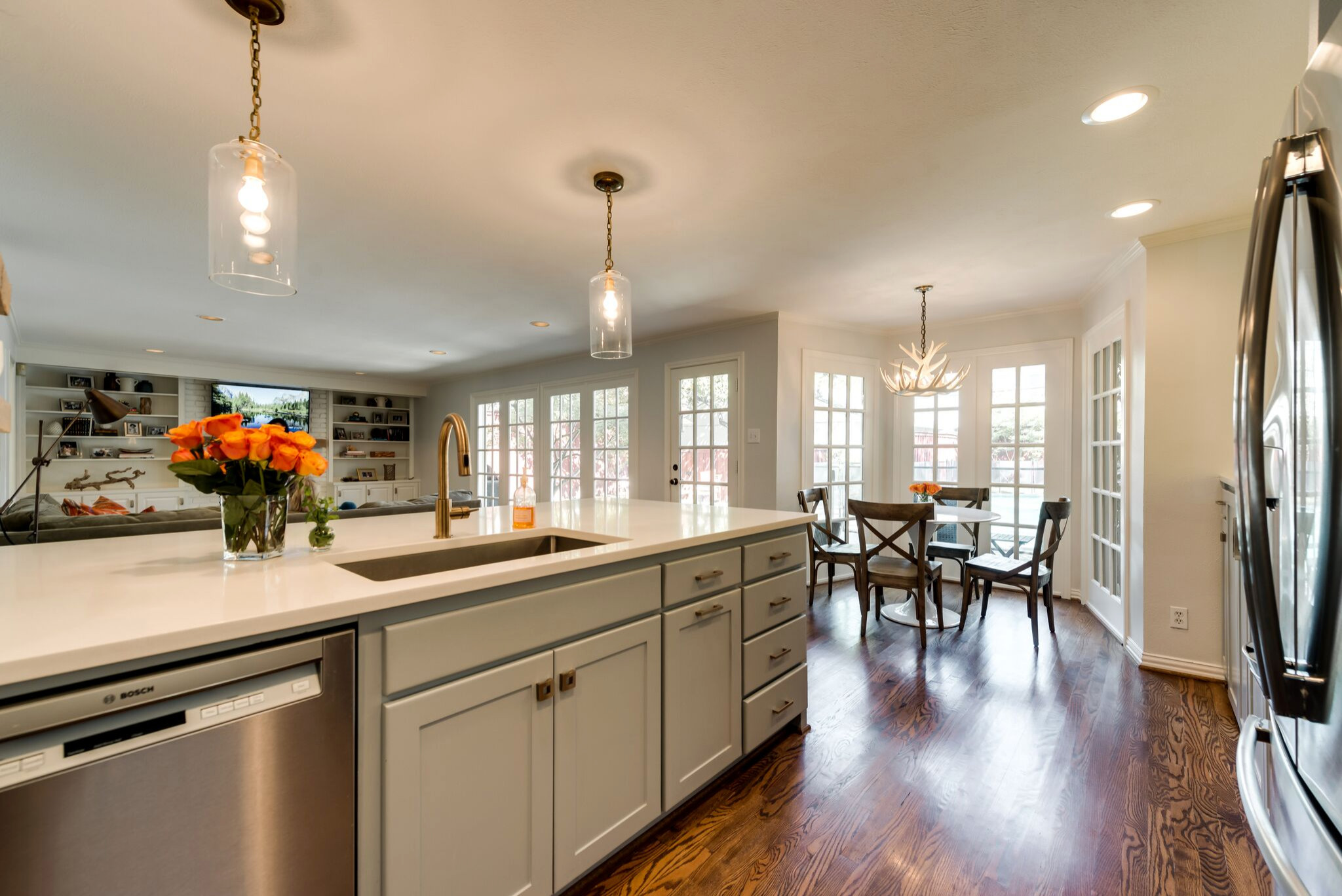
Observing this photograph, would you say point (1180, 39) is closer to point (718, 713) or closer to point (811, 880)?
point (718, 713)

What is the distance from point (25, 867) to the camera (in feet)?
2.32

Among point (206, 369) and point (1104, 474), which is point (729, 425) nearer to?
point (1104, 474)

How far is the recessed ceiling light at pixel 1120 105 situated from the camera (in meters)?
1.68

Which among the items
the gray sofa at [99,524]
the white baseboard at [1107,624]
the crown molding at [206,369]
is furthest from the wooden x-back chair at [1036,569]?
the crown molding at [206,369]

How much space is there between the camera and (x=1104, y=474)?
362cm

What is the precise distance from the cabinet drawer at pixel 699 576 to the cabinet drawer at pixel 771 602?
0.12 meters

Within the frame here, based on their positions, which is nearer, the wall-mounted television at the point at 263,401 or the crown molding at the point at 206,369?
the crown molding at the point at 206,369

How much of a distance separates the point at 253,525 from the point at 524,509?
0.81 meters

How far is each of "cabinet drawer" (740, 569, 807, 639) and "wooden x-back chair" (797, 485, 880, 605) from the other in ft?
4.03

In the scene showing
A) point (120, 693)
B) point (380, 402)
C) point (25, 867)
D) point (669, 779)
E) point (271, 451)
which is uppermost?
point (380, 402)

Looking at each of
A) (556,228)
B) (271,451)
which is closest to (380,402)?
(556,228)

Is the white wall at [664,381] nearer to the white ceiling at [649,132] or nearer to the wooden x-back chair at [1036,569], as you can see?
the white ceiling at [649,132]

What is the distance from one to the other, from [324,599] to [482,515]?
1.33 meters

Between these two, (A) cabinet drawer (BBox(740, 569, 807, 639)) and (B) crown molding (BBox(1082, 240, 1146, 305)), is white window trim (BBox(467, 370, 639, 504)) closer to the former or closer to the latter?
(A) cabinet drawer (BBox(740, 569, 807, 639))
